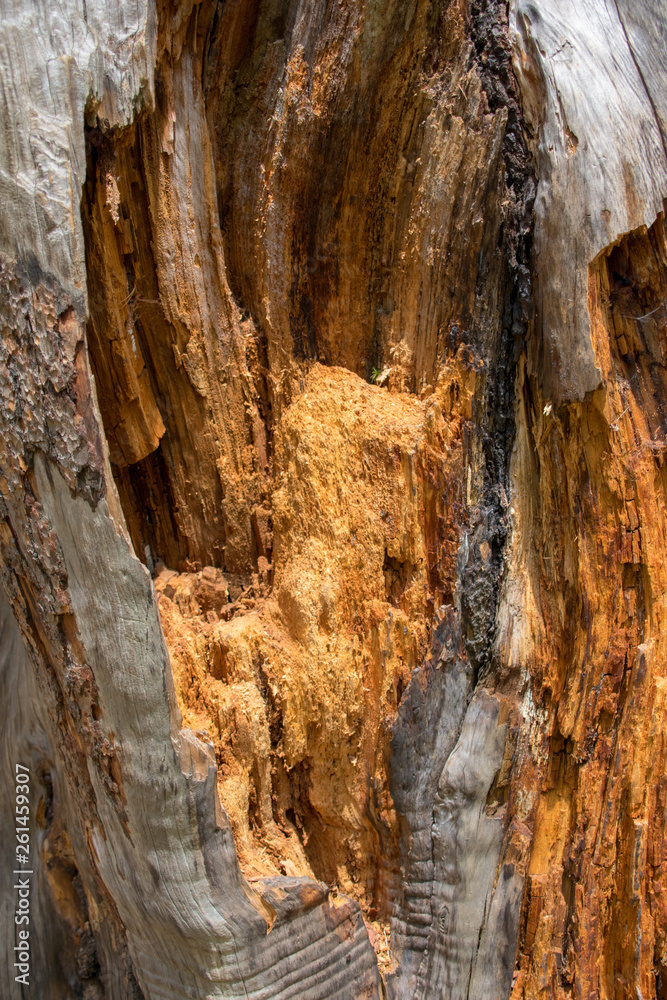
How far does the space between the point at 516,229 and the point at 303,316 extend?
2.37ft

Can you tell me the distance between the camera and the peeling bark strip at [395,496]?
6.40 ft

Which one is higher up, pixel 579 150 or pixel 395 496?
pixel 579 150

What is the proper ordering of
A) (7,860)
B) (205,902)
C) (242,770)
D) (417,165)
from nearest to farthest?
(205,902)
(242,770)
(417,165)
(7,860)

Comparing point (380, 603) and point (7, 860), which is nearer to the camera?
point (380, 603)

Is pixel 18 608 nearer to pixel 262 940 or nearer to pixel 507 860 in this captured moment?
pixel 262 940

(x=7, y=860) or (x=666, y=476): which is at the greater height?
(x=666, y=476)

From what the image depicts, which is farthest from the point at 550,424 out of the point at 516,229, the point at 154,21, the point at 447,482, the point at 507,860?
the point at 154,21

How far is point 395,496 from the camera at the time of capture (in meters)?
2.07

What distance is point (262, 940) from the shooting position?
5.95 ft

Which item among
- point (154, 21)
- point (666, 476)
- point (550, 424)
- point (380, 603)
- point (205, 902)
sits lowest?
point (205, 902)

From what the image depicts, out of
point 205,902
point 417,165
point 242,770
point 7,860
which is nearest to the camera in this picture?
point 205,902

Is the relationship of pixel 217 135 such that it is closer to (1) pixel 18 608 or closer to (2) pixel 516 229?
(2) pixel 516 229

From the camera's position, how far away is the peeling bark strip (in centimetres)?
195

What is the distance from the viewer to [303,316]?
2.28 m
